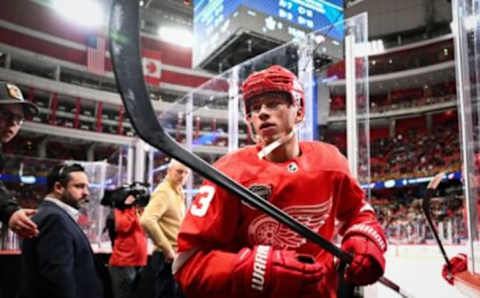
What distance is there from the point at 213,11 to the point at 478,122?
4231 mm

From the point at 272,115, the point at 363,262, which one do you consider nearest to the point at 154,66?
the point at 272,115

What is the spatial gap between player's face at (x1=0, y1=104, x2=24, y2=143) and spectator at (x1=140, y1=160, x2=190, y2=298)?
4.30 feet

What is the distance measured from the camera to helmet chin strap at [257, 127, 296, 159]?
1.36 metres

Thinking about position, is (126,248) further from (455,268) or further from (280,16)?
(280,16)

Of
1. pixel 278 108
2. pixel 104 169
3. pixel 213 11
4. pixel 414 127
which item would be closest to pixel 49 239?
pixel 278 108

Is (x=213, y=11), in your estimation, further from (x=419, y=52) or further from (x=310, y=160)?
(x=419, y=52)

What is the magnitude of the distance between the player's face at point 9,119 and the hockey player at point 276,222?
55.7 inches

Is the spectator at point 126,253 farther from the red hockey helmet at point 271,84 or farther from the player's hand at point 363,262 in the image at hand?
the player's hand at point 363,262

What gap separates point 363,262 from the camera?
1.15 metres

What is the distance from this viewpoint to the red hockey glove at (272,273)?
41.8 inches

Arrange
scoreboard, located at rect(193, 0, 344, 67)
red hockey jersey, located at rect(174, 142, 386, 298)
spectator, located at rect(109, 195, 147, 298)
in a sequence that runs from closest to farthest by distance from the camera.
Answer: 1. red hockey jersey, located at rect(174, 142, 386, 298)
2. spectator, located at rect(109, 195, 147, 298)
3. scoreboard, located at rect(193, 0, 344, 67)

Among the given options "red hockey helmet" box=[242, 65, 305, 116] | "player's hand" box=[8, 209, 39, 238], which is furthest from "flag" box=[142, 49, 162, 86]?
"red hockey helmet" box=[242, 65, 305, 116]

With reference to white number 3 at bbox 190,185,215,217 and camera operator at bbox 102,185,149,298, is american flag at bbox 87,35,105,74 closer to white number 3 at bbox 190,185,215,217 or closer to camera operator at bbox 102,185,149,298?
camera operator at bbox 102,185,149,298

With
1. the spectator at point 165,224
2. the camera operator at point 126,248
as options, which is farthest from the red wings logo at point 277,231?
the camera operator at point 126,248
